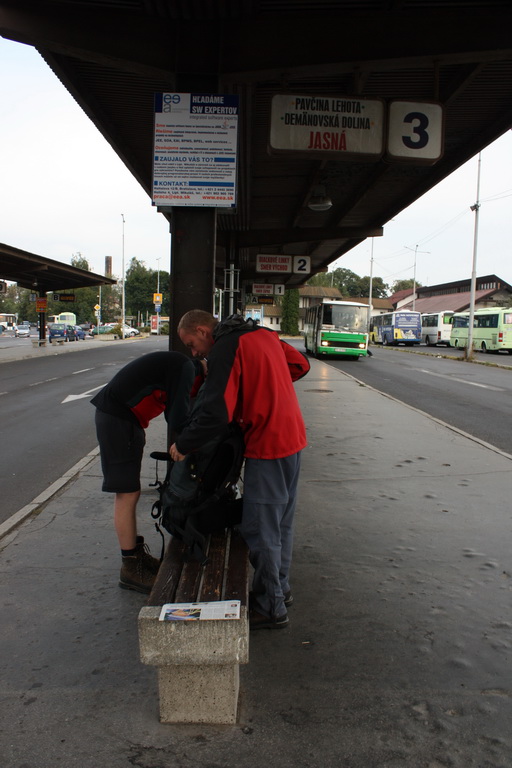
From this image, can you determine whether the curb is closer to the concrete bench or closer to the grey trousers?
the grey trousers

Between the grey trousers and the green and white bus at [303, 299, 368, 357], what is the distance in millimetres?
27072

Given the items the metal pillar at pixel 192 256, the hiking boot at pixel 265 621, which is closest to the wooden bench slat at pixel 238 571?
the hiking boot at pixel 265 621

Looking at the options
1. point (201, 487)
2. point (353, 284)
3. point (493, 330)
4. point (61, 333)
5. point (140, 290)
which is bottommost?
point (201, 487)

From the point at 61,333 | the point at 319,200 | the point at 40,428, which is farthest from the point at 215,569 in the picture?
the point at 61,333

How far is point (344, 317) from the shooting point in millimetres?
29703

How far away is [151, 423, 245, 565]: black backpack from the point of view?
2943 millimetres

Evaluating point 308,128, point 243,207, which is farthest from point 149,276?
point 308,128

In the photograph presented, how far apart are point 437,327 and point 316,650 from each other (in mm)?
53224

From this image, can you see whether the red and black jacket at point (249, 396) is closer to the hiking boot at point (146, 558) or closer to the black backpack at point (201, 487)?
the black backpack at point (201, 487)

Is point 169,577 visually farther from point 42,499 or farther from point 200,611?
point 42,499

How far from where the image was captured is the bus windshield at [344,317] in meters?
29.7

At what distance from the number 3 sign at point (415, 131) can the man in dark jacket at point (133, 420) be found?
356cm

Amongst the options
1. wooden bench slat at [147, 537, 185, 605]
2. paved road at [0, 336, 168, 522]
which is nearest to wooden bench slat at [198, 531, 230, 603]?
wooden bench slat at [147, 537, 185, 605]

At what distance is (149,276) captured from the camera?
4227 inches
